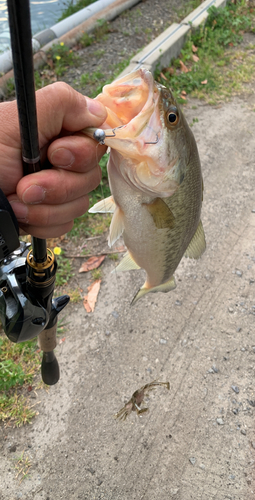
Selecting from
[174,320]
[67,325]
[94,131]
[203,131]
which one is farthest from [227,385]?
[203,131]

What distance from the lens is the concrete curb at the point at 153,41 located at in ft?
16.1

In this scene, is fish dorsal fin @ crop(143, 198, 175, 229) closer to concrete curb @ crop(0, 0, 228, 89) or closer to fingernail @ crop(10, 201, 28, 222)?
fingernail @ crop(10, 201, 28, 222)

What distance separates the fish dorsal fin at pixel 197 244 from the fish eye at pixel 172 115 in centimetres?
57

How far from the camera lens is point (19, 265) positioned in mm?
1616

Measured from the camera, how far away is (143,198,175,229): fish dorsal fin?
143 cm

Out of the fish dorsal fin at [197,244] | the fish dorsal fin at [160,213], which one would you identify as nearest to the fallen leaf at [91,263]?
the fish dorsal fin at [197,244]

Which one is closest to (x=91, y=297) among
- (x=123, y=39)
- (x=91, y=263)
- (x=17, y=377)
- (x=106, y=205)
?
(x=91, y=263)

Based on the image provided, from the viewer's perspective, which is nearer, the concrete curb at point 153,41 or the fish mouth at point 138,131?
the fish mouth at point 138,131

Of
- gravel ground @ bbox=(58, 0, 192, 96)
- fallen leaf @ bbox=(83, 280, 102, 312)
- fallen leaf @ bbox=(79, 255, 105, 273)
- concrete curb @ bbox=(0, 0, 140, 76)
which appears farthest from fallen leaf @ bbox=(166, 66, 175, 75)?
fallen leaf @ bbox=(83, 280, 102, 312)

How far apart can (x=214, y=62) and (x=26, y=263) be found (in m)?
5.24

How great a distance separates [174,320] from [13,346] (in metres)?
1.20

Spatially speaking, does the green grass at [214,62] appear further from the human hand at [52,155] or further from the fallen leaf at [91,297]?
the human hand at [52,155]

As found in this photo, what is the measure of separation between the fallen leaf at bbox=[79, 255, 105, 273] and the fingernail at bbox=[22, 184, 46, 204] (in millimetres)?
2097

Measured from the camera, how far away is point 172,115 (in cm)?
133
